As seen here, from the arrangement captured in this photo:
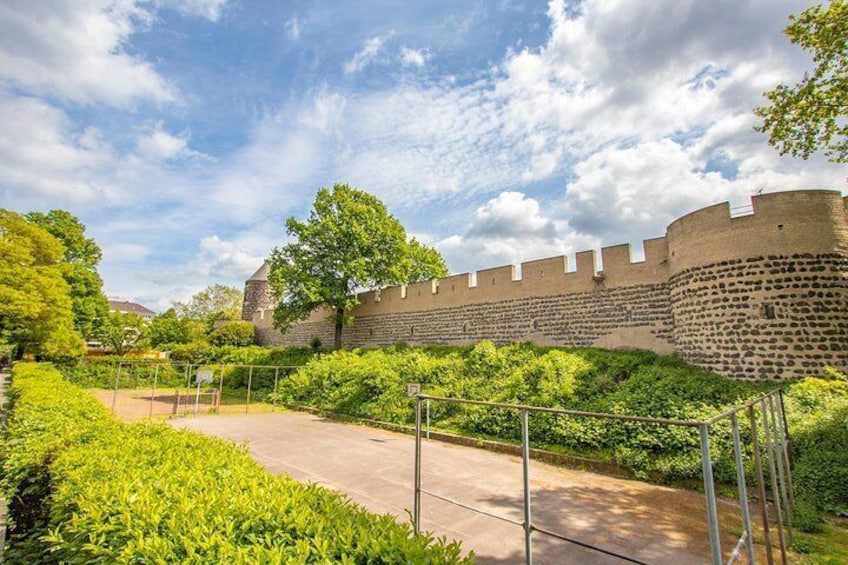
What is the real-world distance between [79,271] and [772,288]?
3469 cm

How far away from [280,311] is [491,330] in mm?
10542

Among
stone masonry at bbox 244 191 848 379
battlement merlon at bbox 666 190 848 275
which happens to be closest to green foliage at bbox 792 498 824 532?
stone masonry at bbox 244 191 848 379

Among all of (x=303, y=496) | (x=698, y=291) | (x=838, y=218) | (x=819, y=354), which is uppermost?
(x=838, y=218)

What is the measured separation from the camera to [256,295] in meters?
35.6

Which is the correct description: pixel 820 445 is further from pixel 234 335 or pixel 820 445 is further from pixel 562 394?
pixel 234 335

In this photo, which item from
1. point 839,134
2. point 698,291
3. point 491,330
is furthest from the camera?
point 491,330

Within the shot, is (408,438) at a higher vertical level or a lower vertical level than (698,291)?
lower

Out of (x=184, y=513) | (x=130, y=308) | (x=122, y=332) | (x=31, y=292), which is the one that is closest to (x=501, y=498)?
(x=184, y=513)

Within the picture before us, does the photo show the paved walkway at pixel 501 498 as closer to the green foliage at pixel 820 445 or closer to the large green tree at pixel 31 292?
the green foliage at pixel 820 445

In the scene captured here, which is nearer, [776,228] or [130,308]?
[776,228]

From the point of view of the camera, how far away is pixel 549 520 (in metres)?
5.25

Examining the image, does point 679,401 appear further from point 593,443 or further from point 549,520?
point 549,520

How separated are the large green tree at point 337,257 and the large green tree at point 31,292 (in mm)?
9327

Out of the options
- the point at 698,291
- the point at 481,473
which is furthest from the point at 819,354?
the point at 481,473
